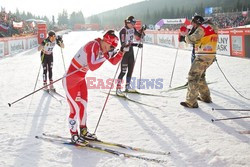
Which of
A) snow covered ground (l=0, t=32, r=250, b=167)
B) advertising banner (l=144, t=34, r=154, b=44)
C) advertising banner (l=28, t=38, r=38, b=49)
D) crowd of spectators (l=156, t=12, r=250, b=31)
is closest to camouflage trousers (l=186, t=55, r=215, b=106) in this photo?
snow covered ground (l=0, t=32, r=250, b=167)

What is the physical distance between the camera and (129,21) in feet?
24.0

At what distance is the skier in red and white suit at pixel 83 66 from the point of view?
3949 millimetres

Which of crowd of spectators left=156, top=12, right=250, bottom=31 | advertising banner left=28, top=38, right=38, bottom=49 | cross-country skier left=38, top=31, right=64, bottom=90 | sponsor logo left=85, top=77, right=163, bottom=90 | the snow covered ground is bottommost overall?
the snow covered ground

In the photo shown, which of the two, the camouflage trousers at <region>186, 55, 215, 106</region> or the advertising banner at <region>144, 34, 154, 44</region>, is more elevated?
the advertising banner at <region>144, 34, 154, 44</region>

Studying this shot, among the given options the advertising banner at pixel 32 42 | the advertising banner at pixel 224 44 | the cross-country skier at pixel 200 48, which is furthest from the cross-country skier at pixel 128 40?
the advertising banner at pixel 32 42

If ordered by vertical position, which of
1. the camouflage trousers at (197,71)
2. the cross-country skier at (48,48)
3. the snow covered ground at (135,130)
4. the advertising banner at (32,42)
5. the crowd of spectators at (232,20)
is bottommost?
the snow covered ground at (135,130)

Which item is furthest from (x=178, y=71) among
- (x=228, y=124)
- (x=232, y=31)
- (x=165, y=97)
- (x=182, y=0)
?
(x=182, y=0)

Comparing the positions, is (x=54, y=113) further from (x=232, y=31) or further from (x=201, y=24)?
(x=232, y=31)

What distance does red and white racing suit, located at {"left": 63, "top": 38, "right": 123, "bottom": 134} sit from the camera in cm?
395

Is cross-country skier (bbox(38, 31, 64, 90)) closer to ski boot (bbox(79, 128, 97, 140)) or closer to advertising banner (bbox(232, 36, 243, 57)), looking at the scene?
ski boot (bbox(79, 128, 97, 140))

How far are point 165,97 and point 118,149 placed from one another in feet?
11.4

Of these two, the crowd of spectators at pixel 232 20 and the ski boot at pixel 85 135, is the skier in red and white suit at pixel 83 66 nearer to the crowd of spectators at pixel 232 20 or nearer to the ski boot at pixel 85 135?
the ski boot at pixel 85 135

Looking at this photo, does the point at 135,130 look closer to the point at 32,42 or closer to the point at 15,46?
the point at 15,46

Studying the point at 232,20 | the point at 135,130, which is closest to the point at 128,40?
the point at 135,130
